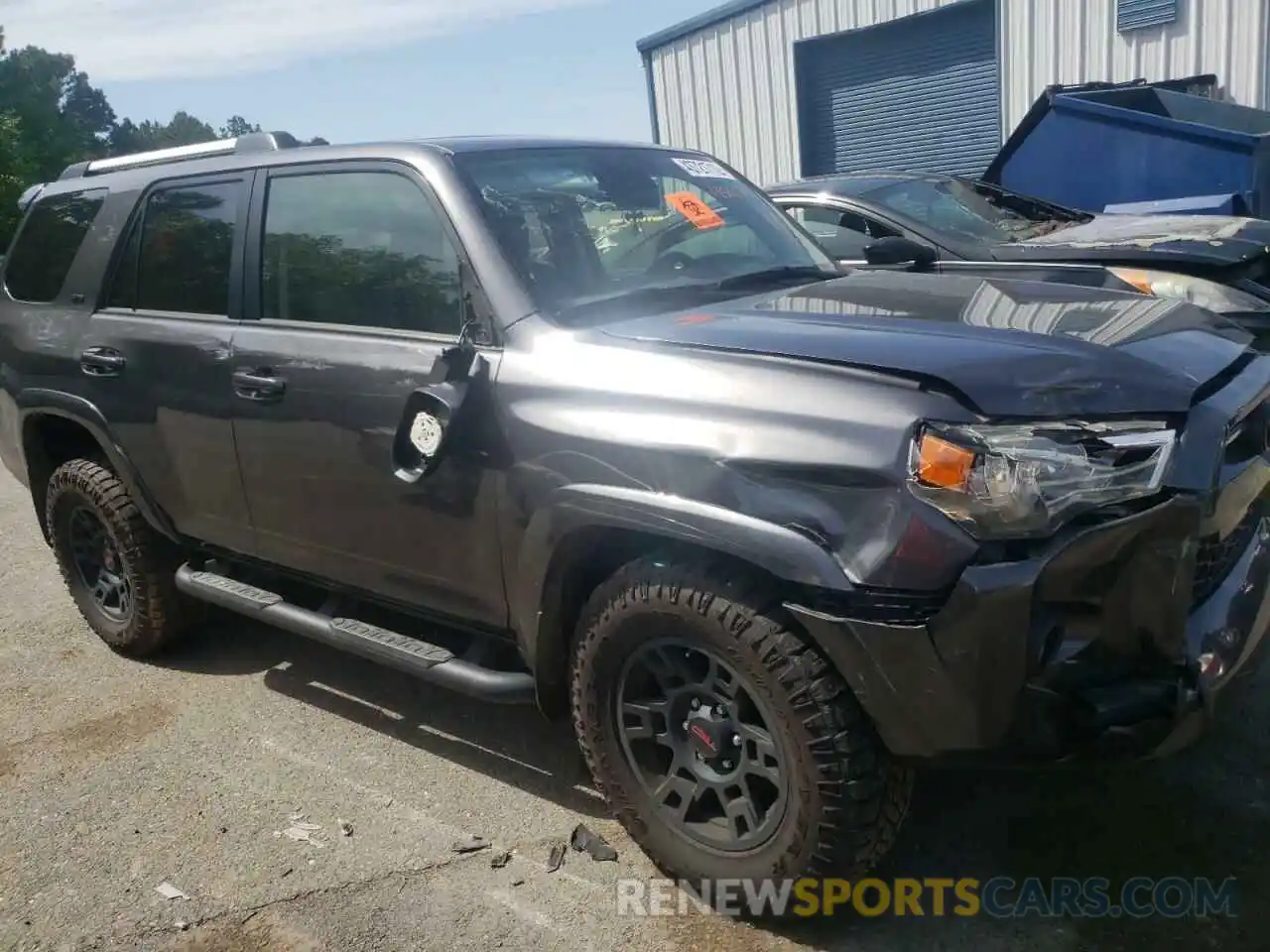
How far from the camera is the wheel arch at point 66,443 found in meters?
4.21

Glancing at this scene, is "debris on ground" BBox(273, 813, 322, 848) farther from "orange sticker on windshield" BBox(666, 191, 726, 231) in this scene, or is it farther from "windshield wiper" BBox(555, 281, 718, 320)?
"orange sticker on windshield" BBox(666, 191, 726, 231)

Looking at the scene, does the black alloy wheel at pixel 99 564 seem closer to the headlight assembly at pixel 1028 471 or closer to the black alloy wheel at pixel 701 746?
the black alloy wheel at pixel 701 746

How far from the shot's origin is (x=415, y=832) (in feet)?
10.7

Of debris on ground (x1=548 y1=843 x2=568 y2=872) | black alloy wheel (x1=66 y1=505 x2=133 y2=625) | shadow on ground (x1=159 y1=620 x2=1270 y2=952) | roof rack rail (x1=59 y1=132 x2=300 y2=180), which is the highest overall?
roof rack rail (x1=59 y1=132 x2=300 y2=180)

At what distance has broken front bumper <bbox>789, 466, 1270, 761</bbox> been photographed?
222cm

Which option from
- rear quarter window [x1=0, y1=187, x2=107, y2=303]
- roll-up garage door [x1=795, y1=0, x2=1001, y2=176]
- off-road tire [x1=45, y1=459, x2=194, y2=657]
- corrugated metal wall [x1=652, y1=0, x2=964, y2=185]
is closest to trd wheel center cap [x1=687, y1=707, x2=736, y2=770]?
off-road tire [x1=45, y1=459, x2=194, y2=657]

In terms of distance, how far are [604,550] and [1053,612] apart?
1048 millimetres

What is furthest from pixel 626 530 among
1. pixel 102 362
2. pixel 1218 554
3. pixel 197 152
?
pixel 197 152

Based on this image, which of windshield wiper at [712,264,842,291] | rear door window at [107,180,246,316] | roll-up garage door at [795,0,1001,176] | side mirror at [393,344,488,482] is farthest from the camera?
roll-up garage door at [795,0,1001,176]

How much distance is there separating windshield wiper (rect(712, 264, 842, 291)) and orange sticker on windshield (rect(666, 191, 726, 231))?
260 millimetres

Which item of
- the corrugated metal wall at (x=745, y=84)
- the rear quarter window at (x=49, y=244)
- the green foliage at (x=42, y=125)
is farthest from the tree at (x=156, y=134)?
the rear quarter window at (x=49, y=244)

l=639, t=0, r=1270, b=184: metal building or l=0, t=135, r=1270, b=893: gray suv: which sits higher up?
l=639, t=0, r=1270, b=184: metal building

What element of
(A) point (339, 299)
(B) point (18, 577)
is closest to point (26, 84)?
(B) point (18, 577)

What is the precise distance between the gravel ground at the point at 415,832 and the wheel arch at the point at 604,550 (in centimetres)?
53
